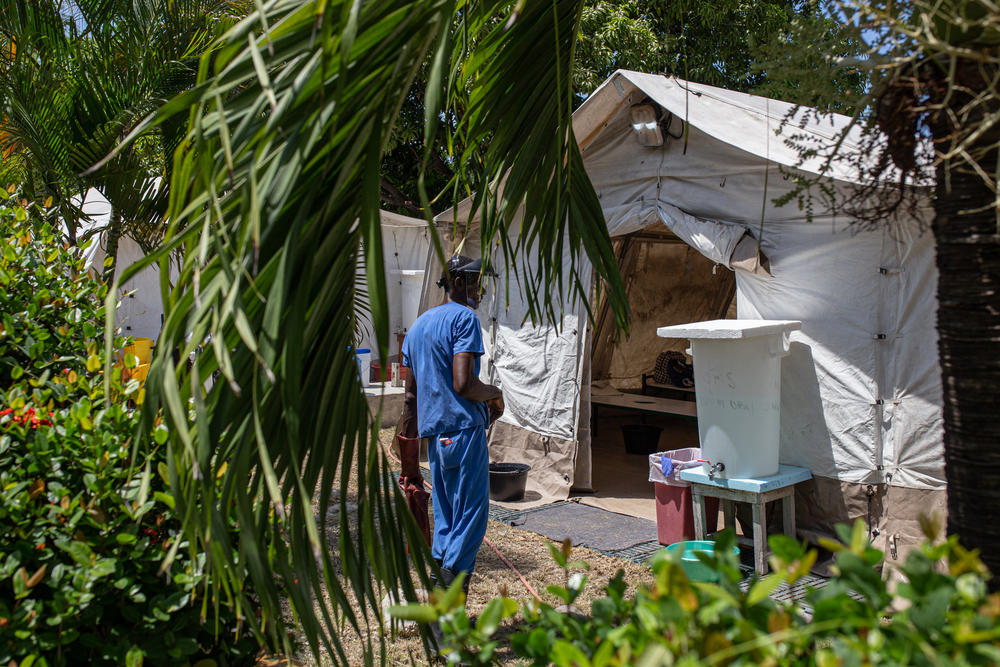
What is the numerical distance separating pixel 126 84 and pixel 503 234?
405cm

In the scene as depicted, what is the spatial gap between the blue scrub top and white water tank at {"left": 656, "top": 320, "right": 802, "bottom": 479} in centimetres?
142

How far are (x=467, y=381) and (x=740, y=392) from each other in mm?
1849

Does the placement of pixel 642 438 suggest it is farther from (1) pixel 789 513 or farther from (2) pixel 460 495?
(2) pixel 460 495

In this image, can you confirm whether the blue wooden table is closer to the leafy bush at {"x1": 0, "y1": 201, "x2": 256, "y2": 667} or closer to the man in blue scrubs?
the man in blue scrubs

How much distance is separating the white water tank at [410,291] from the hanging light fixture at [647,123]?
22.0 feet

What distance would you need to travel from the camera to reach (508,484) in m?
6.38

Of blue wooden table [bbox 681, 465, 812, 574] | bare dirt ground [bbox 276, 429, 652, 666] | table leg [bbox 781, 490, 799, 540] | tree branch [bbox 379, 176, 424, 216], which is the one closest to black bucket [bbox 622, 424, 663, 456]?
bare dirt ground [bbox 276, 429, 652, 666]

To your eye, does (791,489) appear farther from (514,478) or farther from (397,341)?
(397,341)

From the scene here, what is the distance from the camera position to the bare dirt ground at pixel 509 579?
140 inches

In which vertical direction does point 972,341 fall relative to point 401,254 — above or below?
below

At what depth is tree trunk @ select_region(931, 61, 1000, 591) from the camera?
4.80 feet

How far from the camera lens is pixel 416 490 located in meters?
4.01

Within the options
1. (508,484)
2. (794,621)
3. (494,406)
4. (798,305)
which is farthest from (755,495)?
(794,621)

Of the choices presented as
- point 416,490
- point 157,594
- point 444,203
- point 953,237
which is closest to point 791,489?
point 416,490
